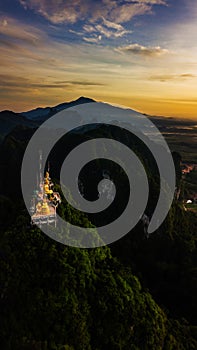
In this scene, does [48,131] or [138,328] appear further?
[48,131]

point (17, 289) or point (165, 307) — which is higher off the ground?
point (17, 289)

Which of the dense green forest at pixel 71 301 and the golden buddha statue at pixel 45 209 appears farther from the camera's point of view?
the golden buddha statue at pixel 45 209

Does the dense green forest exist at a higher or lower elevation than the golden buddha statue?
lower

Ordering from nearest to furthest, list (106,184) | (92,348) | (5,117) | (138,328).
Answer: (92,348) < (138,328) < (106,184) < (5,117)

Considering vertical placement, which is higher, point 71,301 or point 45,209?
point 45,209

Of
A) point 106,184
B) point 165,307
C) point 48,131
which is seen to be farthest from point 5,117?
point 165,307

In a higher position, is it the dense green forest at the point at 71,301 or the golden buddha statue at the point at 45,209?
the golden buddha statue at the point at 45,209

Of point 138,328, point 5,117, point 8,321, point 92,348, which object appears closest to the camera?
point 8,321

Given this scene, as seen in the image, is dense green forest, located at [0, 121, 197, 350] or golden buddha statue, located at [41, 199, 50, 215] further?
golden buddha statue, located at [41, 199, 50, 215]

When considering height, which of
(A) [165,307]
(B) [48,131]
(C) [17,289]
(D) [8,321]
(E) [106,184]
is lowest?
(A) [165,307]

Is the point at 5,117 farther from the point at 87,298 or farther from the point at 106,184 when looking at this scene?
the point at 87,298

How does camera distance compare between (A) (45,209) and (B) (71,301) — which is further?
(A) (45,209)
